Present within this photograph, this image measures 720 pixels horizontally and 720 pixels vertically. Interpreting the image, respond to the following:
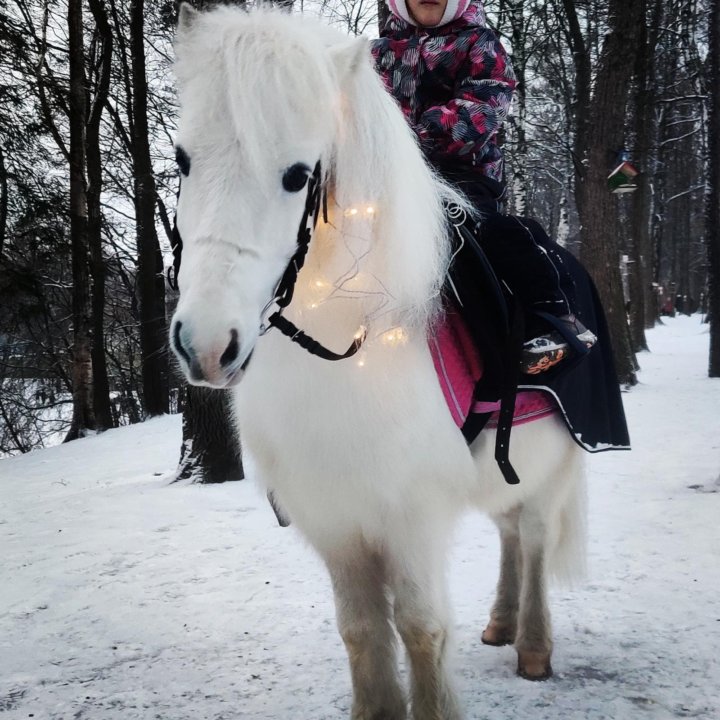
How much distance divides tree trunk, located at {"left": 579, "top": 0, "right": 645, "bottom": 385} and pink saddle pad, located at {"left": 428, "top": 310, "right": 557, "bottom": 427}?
8.11 meters

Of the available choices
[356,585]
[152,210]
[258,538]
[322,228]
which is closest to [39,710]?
[356,585]

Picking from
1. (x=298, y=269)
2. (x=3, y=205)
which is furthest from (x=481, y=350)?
(x=3, y=205)

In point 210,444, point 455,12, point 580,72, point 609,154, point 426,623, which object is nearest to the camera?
point 426,623

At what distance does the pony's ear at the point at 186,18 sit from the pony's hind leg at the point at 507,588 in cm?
→ 241

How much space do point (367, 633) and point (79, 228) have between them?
35.9 ft

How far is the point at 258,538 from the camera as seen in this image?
4578mm

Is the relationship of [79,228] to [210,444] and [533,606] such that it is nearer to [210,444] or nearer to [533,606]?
[210,444]

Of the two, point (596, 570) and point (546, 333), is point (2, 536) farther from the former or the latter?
point (546, 333)

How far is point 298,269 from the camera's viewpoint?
4.97ft

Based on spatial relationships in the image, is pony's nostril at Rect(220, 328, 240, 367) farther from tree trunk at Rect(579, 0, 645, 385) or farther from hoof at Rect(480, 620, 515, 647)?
tree trunk at Rect(579, 0, 645, 385)

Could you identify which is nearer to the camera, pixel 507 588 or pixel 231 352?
pixel 231 352

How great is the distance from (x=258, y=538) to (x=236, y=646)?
1.50 m

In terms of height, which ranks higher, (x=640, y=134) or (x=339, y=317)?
(x=640, y=134)

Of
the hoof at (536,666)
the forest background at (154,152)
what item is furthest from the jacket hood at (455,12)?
the forest background at (154,152)
